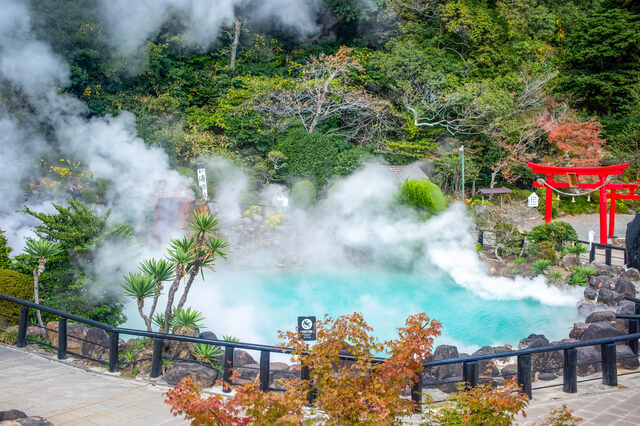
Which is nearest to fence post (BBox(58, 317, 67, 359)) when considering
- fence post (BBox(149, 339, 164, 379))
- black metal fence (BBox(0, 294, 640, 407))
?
black metal fence (BBox(0, 294, 640, 407))

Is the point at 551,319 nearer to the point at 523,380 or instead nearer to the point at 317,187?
the point at 523,380

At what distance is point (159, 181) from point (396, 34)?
12385 millimetres

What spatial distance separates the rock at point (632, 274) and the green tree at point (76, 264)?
1076 cm

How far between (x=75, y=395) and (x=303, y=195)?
11891 mm

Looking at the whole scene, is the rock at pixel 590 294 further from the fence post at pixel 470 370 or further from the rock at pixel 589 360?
the fence post at pixel 470 370

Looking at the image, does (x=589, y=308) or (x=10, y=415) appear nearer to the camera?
(x=10, y=415)

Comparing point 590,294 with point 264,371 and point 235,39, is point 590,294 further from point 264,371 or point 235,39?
point 235,39

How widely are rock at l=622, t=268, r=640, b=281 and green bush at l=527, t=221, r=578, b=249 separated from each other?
1667 millimetres

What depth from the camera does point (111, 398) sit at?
449 cm

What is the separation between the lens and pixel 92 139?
15.5m

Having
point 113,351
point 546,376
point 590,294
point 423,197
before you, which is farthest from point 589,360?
point 423,197

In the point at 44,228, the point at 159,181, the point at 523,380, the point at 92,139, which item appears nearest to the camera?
the point at 523,380

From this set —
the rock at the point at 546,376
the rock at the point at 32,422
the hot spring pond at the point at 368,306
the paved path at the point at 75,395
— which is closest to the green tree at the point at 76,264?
the paved path at the point at 75,395

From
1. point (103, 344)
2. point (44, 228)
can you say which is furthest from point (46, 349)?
point (44, 228)
